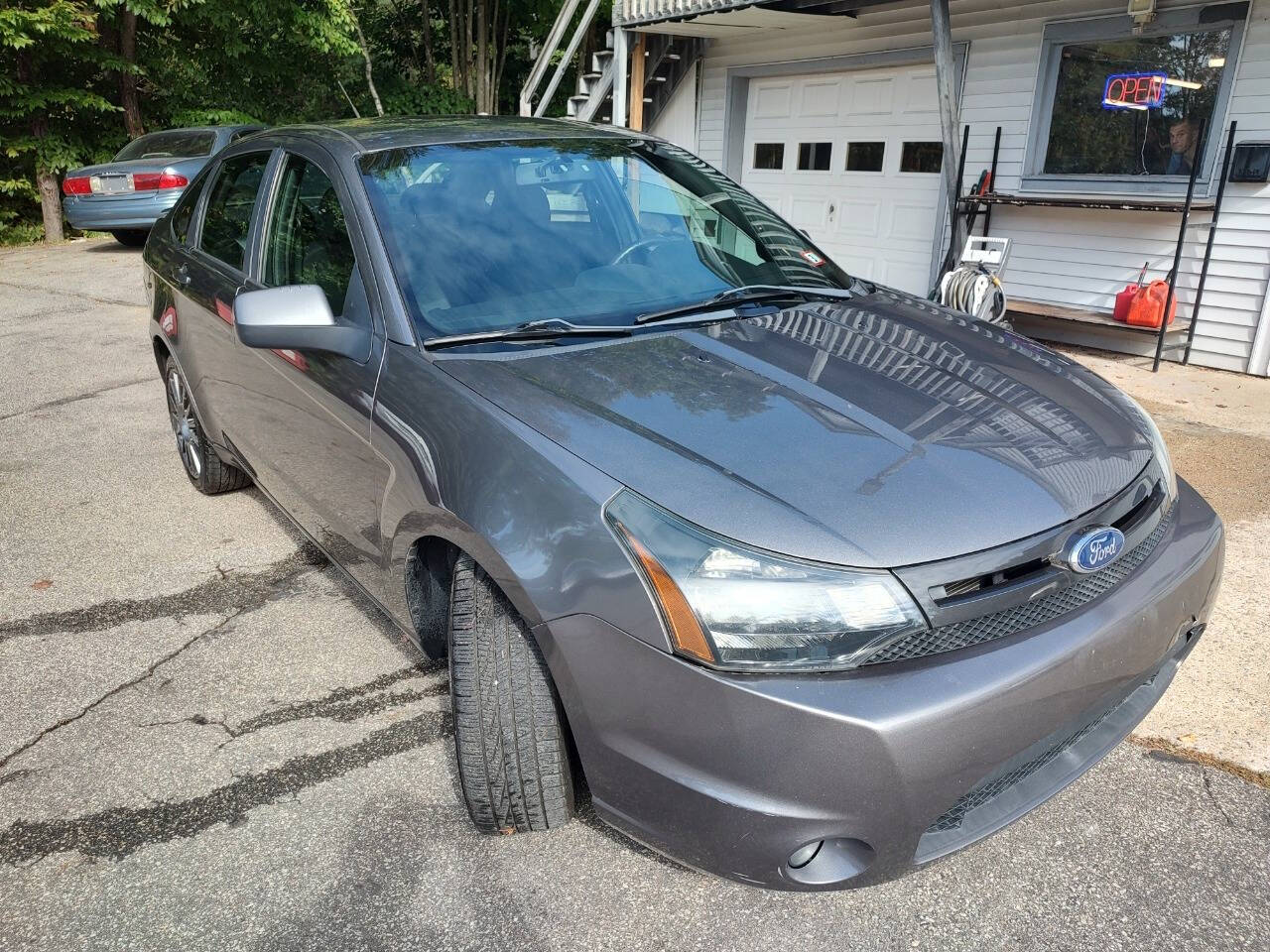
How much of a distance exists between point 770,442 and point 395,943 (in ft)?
4.33

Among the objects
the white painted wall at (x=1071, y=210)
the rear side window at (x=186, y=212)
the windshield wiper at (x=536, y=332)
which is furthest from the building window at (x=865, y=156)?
the windshield wiper at (x=536, y=332)

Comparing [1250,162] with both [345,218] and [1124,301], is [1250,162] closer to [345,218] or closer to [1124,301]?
[1124,301]

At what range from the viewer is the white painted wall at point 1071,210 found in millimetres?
6305

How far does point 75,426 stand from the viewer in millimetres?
5605

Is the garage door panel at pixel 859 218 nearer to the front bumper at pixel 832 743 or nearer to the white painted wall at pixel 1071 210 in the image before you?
the white painted wall at pixel 1071 210

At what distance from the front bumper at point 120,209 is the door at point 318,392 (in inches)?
410

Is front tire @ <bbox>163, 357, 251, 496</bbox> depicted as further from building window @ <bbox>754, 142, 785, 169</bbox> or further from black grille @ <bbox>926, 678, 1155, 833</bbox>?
building window @ <bbox>754, 142, 785, 169</bbox>

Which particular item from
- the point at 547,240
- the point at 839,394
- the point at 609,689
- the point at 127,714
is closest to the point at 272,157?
the point at 547,240

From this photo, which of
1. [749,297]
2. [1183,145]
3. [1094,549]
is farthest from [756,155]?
[1094,549]

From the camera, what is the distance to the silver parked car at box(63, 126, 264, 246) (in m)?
12.1

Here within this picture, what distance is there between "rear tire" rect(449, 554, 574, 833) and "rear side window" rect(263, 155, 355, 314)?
3.48ft

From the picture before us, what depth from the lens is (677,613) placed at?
1652mm

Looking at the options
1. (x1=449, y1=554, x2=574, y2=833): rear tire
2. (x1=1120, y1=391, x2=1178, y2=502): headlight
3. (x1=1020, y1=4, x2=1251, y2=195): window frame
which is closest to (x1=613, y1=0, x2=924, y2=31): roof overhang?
(x1=1020, y1=4, x2=1251, y2=195): window frame

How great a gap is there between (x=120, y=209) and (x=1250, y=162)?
12.8 m
